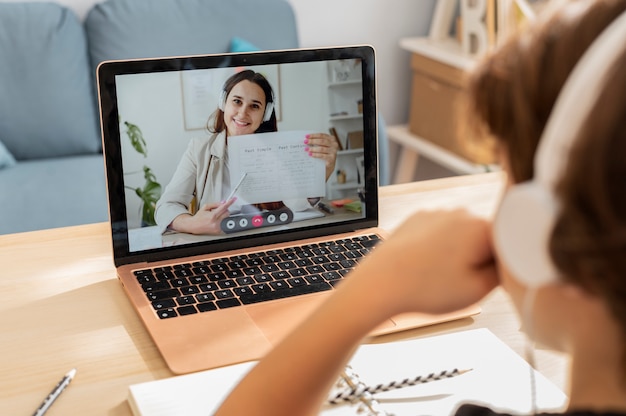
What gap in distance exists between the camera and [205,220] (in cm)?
111

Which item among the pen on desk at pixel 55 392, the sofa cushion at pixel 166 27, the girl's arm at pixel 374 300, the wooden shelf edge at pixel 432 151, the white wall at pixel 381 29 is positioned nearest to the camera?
the girl's arm at pixel 374 300

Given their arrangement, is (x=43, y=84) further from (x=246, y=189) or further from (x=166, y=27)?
(x=246, y=189)

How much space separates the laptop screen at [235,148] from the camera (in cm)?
107

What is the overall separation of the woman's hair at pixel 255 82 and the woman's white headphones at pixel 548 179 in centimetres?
62

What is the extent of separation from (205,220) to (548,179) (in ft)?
2.28

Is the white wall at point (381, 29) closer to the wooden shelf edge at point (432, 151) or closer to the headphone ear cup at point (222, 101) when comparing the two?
the wooden shelf edge at point (432, 151)

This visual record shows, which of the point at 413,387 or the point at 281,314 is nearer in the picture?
the point at 413,387

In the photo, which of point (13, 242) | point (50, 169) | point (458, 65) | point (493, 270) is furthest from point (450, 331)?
point (458, 65)

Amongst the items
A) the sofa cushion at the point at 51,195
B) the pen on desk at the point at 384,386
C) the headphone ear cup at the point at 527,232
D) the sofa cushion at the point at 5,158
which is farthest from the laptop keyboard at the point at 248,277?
the sofa cushion at the point at 5,158

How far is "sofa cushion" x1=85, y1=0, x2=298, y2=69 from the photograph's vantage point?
255 centimetres

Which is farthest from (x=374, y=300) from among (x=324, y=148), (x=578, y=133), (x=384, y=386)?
(x=324, y=148)

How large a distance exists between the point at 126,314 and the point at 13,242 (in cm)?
30

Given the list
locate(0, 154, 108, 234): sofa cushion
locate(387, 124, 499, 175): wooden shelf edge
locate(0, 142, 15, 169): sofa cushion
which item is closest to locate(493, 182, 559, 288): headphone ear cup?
locate(0, 154, 108, 234): sofa cushion

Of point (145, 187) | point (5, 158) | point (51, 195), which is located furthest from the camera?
point (5, 158)
